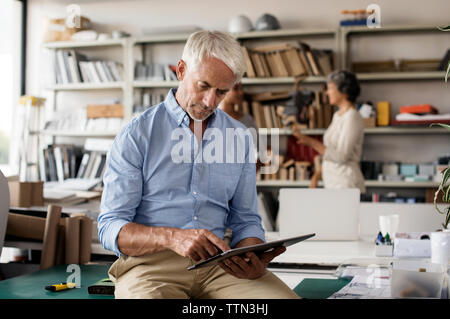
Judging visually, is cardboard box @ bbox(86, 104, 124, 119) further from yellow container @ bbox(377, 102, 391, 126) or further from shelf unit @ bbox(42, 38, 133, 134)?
yellow container @ bbox(377, 102, 391, 126)

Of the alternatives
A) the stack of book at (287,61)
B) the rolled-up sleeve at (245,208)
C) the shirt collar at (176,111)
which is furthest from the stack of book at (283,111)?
the shirt collar at (176,111)

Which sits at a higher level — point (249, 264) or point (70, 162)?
point (70, 162)

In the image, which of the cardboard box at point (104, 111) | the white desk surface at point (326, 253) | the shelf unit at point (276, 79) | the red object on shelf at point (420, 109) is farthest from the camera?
the cardboard box at point (104, 111)

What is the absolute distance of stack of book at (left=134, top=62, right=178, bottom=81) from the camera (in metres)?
5.13

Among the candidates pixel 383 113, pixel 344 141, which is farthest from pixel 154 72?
pixel 344 141

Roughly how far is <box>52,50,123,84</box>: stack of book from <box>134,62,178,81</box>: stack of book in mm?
224

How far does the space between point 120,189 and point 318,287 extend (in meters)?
0.75

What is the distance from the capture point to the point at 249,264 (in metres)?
1.39

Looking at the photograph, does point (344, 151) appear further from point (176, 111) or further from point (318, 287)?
point (176, 111)

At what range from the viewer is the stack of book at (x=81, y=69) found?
5324 mm

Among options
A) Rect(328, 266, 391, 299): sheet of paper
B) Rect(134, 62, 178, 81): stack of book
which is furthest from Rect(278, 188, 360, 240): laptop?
Rect(134, 62, 178, 81): stack of book

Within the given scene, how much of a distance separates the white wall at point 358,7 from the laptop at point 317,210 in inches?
104

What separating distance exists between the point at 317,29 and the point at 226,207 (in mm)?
3505

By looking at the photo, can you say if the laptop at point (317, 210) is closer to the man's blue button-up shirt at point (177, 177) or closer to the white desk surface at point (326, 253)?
the white desk surface at point (326, 253)
